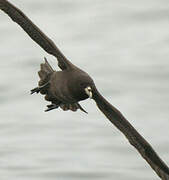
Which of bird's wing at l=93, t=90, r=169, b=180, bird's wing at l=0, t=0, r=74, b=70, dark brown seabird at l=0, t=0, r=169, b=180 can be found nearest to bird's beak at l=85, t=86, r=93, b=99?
dark brown seabird at l=0, t=0, r=169, b=180

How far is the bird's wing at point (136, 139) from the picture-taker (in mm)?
13328

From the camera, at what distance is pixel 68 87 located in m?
13.2

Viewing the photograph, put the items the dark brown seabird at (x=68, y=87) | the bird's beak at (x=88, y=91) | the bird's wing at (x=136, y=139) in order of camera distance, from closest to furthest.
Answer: the bird's beak at (x=88, y=91) → the dark brown seabird at (x=68, y=87) → the bird's wing at (x=136, y=139)

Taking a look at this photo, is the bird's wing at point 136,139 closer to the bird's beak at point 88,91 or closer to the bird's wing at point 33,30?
the bird's beak at point 88,91

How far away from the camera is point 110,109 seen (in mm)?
13641

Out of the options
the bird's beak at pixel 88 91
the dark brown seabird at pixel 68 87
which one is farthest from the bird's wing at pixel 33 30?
the bird's beak at pixel 88 91

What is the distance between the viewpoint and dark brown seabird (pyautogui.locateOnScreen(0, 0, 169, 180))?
13.1m

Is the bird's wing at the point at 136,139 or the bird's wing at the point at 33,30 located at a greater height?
the bird's wing at the point at 33,30

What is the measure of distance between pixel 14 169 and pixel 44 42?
2.49 meters

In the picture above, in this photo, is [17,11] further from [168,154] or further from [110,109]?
[168,154]

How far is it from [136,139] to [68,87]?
97 centimetres

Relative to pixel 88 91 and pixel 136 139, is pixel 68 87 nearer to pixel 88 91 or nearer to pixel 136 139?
pixel 88 91

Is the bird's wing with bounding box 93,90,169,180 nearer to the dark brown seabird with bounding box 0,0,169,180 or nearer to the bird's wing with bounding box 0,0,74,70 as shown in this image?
the dark brown seabird with bounding box 0,0,169,180

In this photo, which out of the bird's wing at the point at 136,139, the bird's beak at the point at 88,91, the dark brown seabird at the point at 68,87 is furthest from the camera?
the bird's wing at the point at 136,139
